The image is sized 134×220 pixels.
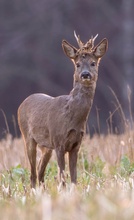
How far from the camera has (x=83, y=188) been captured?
805 cm

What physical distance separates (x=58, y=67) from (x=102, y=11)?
2.16 meters

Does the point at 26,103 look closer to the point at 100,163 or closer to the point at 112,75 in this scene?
the point at 100,163

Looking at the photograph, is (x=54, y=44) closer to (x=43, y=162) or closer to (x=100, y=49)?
(x=43, y=162)

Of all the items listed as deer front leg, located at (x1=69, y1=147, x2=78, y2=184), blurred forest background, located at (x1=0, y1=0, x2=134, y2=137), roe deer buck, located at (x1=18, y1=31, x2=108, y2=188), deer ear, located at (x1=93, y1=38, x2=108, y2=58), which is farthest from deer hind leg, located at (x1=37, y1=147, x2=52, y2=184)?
blurred forest background, located at (x1=0, y1=0, x2=134, y2=137)

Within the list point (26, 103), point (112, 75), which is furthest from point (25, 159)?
point (112, 75)

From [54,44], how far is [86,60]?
2116cm

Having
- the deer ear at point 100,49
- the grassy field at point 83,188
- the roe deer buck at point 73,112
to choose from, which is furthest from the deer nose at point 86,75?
the grassy field at point 83,188

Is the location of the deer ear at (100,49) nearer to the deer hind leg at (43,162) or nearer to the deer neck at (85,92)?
the deer neck at (85,92)

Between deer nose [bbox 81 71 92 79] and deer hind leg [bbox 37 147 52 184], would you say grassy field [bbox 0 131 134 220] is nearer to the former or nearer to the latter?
deer hind leg [bbox 37 147 52 184]

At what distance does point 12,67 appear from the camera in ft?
98.2

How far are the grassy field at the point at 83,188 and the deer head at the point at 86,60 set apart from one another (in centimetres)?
90

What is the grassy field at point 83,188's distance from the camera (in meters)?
5.42

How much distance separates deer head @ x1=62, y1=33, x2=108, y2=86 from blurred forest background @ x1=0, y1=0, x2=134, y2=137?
62.4ft

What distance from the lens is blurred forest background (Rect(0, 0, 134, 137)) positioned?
2941 centimetres
